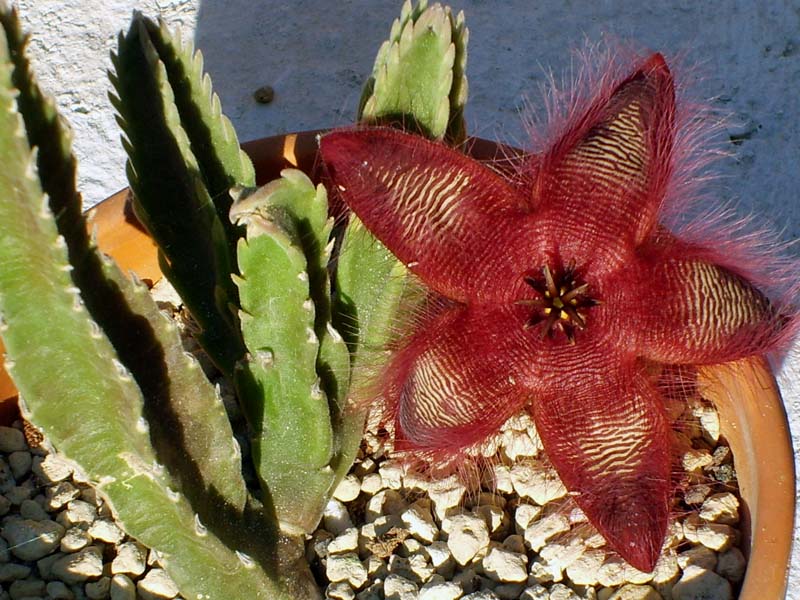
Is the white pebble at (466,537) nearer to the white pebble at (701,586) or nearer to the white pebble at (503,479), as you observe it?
the white pebble at (503,479)

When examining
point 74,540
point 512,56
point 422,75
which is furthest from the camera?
point 512,56

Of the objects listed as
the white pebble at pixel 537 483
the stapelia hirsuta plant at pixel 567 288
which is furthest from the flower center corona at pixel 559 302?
the white pebble at pixel 537 483

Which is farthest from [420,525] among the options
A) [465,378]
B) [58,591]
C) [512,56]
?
[512,56]

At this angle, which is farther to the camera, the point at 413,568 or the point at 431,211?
the point at 413,568

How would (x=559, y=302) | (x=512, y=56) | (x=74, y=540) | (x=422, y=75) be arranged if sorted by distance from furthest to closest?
(x=512, y=56), (x=74, y=540), (x=422, y=75), (x=559, y=302)

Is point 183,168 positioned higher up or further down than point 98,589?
higher up

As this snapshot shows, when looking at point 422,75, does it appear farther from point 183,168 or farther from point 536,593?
point 536,593
